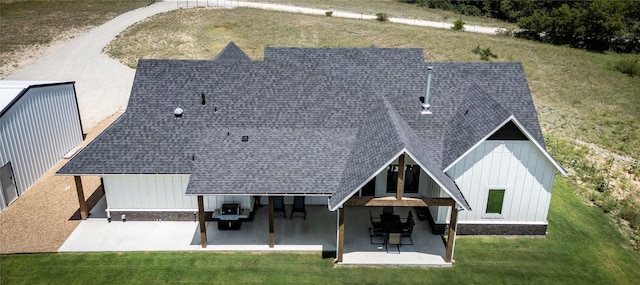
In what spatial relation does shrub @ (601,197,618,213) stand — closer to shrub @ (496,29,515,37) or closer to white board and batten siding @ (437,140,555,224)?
white board and batten siding @ (437,140,555,224)

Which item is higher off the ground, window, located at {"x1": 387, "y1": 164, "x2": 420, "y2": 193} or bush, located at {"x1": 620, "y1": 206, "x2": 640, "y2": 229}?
window, located at {"x1": 387, "y1": 164, "x2": 420, "y2": 193}

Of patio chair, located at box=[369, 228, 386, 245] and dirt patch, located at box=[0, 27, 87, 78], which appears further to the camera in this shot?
dirt patch, located at box=[0, 27, 87, 78]

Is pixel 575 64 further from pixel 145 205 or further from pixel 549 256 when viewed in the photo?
pixel 145 205

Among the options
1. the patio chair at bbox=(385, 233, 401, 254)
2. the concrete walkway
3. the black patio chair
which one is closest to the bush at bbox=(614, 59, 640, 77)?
the concrete walkway

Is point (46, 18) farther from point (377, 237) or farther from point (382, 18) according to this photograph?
point (377, 237)

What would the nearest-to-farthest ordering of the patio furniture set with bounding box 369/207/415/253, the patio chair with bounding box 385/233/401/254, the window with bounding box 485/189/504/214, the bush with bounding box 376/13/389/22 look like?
the patio furniture set with bounding box 369/207/415/253
the patio chair with bounding box 385/233/401/254
the window with bounding box 485/189/504/214
the bush with bounding box 376/13/389/22

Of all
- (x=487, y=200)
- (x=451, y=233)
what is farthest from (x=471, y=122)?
(x=451, y=233)

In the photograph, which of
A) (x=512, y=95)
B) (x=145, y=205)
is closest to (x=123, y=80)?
(x=145, y=205)
